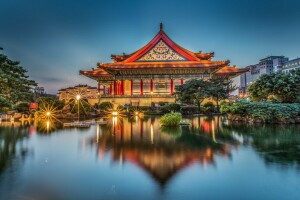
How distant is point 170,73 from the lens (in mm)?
35438

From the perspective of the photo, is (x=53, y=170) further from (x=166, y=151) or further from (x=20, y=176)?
(x=166, y=151)

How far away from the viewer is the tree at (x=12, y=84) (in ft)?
52.4

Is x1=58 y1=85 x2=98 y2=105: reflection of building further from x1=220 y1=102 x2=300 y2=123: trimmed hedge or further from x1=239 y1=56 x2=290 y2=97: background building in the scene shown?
x1=239 y1=56 x2=290 y2=97: background building

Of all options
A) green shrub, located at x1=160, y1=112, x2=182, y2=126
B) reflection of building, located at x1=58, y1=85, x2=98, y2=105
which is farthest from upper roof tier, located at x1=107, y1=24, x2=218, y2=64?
Result: green shrub, located at x1=160, y1=112, x2=182, y2=126

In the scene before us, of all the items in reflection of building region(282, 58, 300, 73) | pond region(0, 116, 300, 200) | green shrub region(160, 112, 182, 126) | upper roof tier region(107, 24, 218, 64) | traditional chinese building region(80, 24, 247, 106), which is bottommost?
Result: pond region(0, 116, 300, 200)

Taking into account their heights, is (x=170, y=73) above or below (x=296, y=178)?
above

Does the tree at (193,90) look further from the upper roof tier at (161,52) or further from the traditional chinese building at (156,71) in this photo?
the upper roof tier at (161,52)

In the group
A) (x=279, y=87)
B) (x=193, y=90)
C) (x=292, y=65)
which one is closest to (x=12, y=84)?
(x=193, y=90)

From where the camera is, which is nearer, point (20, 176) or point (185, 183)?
point (185, 183)

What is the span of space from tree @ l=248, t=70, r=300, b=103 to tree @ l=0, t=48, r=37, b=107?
19849 mm

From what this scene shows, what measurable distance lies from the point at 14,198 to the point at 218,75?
37047 millimetres

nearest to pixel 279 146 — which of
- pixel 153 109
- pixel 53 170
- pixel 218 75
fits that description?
pixel 53 170

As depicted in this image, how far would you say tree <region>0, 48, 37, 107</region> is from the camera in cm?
1599

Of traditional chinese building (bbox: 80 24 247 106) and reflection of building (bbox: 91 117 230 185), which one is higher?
traditional chinese building (bbox: 80 24 247 106)
